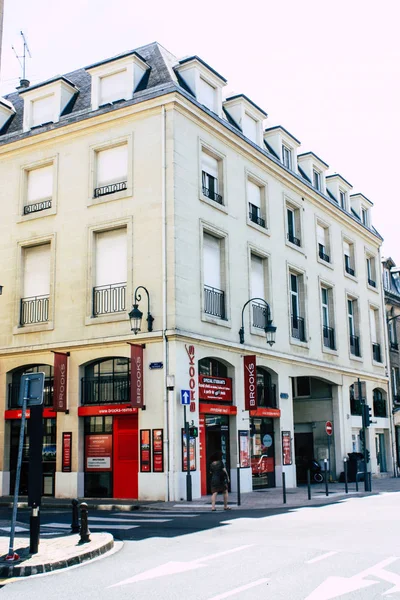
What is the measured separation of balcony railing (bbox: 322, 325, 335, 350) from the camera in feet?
101

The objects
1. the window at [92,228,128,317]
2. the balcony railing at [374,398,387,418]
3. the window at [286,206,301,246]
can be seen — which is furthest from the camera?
the balcony railing at [374,398,387,418]

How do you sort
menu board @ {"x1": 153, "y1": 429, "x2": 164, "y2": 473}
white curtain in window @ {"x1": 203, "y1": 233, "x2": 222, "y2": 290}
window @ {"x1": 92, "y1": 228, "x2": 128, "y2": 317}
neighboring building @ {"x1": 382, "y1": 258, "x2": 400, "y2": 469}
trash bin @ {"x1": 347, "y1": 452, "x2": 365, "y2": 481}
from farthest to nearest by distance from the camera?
neighboring building @ {"x1": 382, "y1": 258, "x2": 400, "y2": 469}, trash bin @ {"x1": 347, "y1": 452, "x2": 365, "y2": 481}, white curtain in window @ {"x1": 203, "y1": 233, "x2": 222, "y2": 290}, window @ {"x1": 92, "y1": 228, "x2": 128, "y2": 317}, menu board @ {"x1": 153, "y1": 429, "x2": 164, "y2": 473}

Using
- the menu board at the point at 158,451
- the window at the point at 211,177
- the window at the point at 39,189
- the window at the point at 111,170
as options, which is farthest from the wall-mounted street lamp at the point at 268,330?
the window at the point at 39,189

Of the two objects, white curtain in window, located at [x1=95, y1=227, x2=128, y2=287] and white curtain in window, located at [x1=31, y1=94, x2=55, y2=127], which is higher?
white curtain in window, located at [x1=31, y1=94, x2=55, y2=127]

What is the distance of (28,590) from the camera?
754 centimetres

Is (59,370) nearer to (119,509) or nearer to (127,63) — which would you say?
(119,509)

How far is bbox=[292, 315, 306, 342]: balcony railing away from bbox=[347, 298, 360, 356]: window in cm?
539

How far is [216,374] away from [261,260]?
562 centimetres

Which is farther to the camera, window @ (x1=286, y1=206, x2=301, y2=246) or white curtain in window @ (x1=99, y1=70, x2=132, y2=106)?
window @ (x1=286, y1=206, x2=301, y2=246)

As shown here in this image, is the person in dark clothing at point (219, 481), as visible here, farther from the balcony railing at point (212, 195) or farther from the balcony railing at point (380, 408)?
the balcony railing at point (380, 408)

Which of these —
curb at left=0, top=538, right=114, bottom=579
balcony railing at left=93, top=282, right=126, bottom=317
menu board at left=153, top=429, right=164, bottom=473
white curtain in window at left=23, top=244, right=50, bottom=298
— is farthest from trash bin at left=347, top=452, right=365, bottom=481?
curb at left=0, top=538, right=114, bottom=579

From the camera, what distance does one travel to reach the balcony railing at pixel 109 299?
21859 millimetres

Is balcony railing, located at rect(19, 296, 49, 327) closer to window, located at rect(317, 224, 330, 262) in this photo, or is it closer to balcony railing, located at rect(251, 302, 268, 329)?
balcony railing, located at rect(251, 302, 268, 329)

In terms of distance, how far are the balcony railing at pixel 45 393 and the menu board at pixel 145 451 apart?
158 inches
